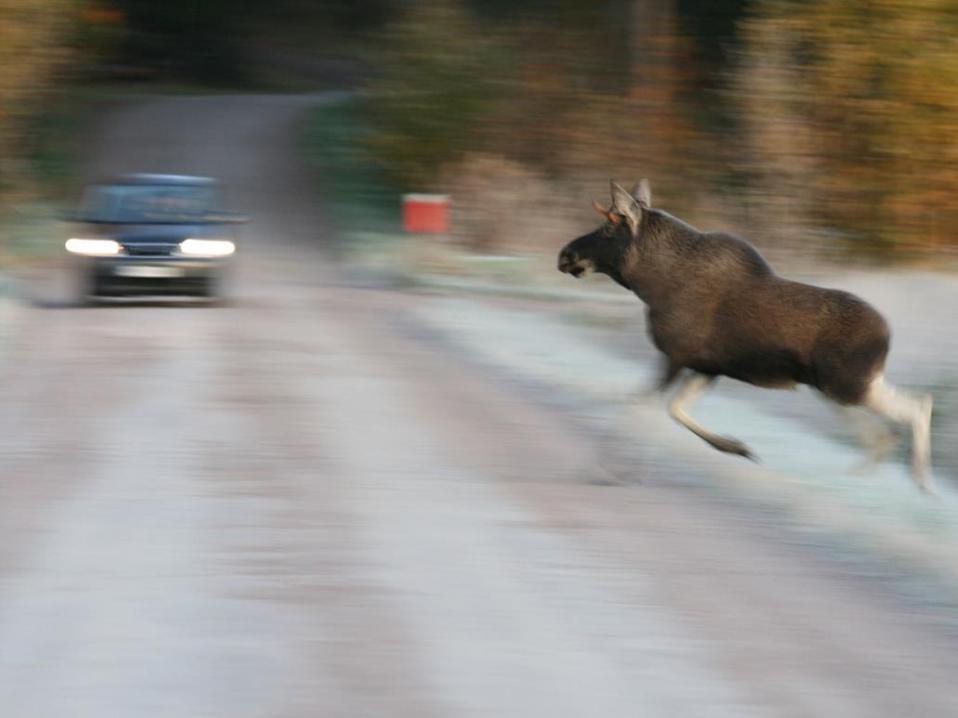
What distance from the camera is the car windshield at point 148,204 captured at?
20.7 m

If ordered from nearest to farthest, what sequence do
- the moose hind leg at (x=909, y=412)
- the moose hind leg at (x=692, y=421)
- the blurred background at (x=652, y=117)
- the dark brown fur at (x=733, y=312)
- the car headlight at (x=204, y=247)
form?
the dark brown fur at (x=733, y=312)
the moose hind leg at (x=909, y=412)
the moose hind leg at (x=692, y=421)
the car headlight at (x=204, y=247)
the blurred background at (x=652, y=117)

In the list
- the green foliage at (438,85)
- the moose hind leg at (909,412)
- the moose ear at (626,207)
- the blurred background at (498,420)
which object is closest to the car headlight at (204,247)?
the blurred background at (498,420)

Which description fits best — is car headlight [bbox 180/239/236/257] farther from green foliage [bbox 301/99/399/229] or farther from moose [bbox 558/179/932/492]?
green foliage [bbox 301/99/399/229]

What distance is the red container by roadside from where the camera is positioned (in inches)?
1060

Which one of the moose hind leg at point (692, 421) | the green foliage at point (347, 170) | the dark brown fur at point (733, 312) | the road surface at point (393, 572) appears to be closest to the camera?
the road surface at point (393, 572)

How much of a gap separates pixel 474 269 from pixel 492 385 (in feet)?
35.6

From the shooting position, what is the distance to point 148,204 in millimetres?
21000

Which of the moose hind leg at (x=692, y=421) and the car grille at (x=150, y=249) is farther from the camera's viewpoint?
the car grille at (x=150, y=249)

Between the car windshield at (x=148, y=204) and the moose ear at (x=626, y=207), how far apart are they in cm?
1133

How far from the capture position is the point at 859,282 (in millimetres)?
23250

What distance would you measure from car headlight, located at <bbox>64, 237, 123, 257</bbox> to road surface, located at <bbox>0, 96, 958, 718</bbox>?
5.38 m

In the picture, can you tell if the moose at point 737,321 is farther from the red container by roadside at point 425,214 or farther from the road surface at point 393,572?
the red container by roadside at point 425,214

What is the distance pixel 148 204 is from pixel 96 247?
1.23m

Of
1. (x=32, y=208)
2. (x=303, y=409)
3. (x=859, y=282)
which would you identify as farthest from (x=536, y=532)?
(x=32, y=208)
